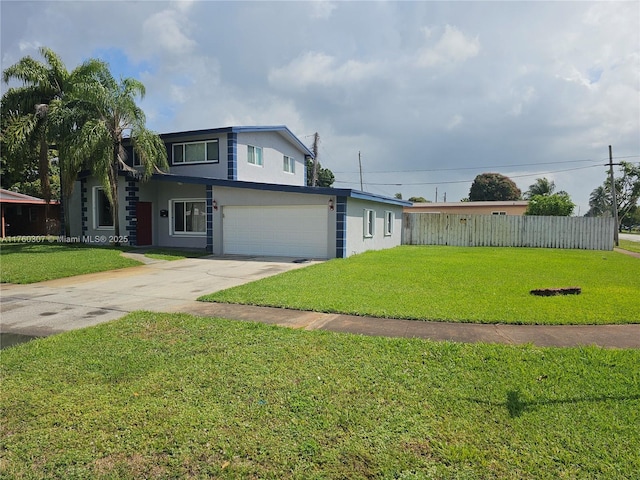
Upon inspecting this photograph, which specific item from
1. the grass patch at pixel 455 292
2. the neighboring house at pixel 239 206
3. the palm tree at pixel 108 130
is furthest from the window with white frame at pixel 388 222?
the palm tree at pixel 108 130

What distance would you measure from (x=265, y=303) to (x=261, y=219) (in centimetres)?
945

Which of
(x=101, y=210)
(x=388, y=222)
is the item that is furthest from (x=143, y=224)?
(x=388, y=222)

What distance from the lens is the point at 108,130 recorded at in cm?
1645

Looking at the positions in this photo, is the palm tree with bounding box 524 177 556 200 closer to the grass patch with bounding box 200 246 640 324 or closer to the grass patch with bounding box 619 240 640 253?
the grass patch with bounding box 619 240 640 253

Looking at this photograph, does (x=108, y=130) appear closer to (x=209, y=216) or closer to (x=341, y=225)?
(x=209, y=216)

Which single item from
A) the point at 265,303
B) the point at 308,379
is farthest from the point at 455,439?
the point at 265,303

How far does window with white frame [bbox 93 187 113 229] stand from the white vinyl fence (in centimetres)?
1615

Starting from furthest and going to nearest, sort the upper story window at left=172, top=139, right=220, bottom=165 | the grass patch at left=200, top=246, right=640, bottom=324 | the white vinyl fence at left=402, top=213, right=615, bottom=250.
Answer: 1. the white vinyl fence at left=402, top=213, right=615, bottom=250
2. the upper story window at left=172, top=139, right=220, bottom=165
3. the grass patch at left=200, top=246, right=640, bottom=324

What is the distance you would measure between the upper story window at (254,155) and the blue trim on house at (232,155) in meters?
1.14

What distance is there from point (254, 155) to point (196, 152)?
2764 mm

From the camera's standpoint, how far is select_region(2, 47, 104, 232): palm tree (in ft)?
58.5

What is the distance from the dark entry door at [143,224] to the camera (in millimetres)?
19078

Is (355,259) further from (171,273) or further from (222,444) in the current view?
(222,444)

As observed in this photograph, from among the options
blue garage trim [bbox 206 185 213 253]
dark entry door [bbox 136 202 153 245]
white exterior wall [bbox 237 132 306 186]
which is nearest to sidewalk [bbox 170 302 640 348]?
blue garage trim [bbox 206 185 213 253]
